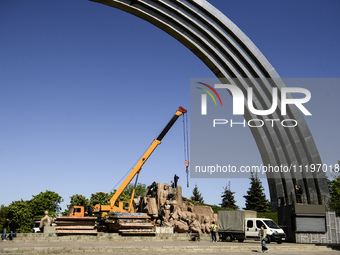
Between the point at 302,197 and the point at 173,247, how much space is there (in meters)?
20.4

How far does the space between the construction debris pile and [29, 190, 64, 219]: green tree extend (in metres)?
34.2

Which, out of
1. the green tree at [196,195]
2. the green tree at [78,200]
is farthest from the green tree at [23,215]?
the green tree at [196,195]

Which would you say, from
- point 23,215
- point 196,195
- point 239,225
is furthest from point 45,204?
point 239,225

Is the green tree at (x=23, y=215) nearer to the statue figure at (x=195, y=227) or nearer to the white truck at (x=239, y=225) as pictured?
the statue figure at (x=195, y=227)

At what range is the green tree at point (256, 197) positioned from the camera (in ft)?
219

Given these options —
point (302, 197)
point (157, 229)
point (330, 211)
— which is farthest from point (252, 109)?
point (157, 229)

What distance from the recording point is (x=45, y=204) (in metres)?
70.8

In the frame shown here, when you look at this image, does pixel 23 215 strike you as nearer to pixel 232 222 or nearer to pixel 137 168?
pixel 137 168

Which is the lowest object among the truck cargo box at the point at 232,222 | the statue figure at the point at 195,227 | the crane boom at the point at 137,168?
the statue figure at the point at 195,227

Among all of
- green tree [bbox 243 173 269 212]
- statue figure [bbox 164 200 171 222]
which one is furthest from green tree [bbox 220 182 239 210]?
statue figure [bbox 164 200 171 222]

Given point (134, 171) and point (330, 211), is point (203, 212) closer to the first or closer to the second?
point (134, 171)

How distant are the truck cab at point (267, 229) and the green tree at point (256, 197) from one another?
41525 millimetres

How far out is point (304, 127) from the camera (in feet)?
113

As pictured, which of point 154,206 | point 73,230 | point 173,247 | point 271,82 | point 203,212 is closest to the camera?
point 173,247
